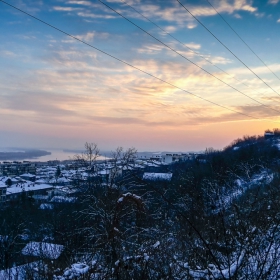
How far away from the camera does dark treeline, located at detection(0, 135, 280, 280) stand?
91.0 inches

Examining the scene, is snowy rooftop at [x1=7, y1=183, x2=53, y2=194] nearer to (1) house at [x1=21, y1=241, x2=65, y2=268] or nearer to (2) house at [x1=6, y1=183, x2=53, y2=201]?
(2) house at [x1=6, y1=183, x2=53, y2=201]

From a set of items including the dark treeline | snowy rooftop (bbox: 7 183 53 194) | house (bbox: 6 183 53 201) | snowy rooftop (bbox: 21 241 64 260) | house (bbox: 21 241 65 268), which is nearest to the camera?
the dark treeline

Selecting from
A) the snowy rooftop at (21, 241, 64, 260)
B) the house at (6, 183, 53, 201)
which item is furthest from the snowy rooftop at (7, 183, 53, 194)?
the snowy rooftop at (21, 241, 64, 260)

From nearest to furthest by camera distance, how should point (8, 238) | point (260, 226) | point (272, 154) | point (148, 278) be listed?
point (148, 278) → point (260, 226) → point (8, 238) → point (272, 154)

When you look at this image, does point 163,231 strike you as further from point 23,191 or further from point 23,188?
point 23,188

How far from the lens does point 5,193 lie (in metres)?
36.2

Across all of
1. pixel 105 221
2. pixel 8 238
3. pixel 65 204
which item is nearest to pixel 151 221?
pixel 105 221

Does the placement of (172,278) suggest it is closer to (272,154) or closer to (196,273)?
(196,273)

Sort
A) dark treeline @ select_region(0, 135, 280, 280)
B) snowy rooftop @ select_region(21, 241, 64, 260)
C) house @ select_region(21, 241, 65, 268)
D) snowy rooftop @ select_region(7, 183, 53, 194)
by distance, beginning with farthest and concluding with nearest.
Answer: snowy rooftop @ select_region(7, 183, 53, 194) < snowy rooftop @ select_region(21, 241, 64, 260) < house @ select_region(21, 241, 65, 268) < dark treeline @ select_region(0, 135, 280, 280)

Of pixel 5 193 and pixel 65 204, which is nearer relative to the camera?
pixel 65 204

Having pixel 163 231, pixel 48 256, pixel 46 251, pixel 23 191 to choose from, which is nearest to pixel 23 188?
pixel 23 191

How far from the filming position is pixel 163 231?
578 cm

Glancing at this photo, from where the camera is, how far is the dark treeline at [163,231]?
7.58 feet

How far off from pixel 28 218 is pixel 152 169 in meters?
32.3
